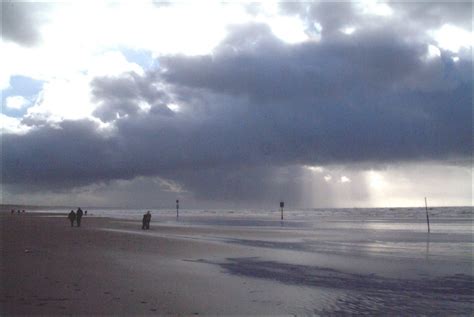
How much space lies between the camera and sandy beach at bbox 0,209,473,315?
10.0 m

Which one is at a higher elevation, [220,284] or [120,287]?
[120,287]

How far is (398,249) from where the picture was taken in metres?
25.6

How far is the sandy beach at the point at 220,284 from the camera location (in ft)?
32.8

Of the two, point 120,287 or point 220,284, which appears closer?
point 120,287

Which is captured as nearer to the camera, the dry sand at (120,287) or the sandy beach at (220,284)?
the dry sand at (120,287)

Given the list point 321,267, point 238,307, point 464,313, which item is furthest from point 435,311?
point 321,267

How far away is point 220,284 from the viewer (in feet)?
43.5

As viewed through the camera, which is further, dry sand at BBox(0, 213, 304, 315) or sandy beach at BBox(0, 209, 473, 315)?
sandy beach at BBox(0, 209, 473, 315)

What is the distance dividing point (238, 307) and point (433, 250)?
61.5 feet

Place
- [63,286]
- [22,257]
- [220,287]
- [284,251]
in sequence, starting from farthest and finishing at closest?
[284,251] → [22,257] → [220,287] → [63,286]

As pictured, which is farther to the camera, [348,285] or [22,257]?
[22,257]

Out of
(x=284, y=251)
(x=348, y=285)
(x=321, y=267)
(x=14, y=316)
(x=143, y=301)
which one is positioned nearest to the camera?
(x=14, y=316)

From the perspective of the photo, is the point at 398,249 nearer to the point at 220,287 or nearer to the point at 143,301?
the point at 220,287

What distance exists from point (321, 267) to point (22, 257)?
11.7m
